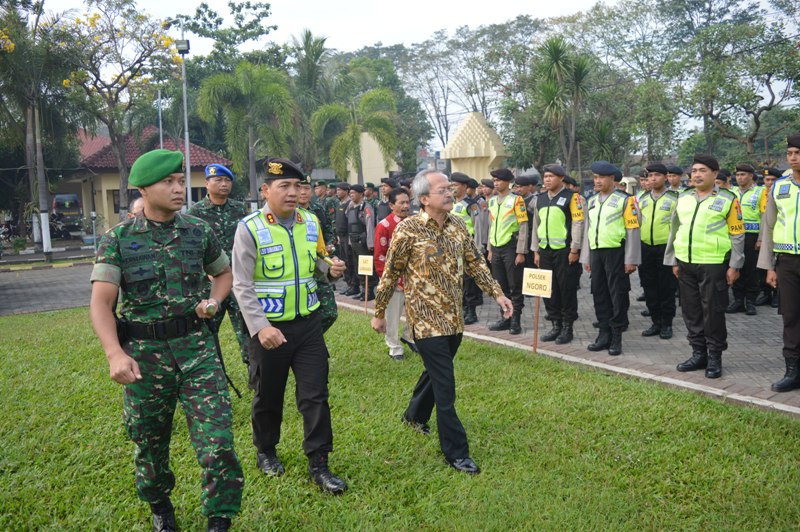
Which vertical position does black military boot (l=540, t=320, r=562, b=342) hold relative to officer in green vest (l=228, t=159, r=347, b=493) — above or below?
below

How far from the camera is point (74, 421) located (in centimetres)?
540

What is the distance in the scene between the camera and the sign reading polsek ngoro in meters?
7.16

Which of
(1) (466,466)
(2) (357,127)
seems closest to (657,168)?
(1) (466,466)

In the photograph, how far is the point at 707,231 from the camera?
6293 mm

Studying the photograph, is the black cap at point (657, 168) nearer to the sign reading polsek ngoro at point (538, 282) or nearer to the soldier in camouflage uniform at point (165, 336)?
the sign reading polsek ngoro at point (538, 282)

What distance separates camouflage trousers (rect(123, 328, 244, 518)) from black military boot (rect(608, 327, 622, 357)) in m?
5.04

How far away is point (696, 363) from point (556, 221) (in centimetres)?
231

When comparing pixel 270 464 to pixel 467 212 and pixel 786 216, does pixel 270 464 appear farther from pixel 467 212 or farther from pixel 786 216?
pixel 467 212

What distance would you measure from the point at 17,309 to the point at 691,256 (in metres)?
12.4

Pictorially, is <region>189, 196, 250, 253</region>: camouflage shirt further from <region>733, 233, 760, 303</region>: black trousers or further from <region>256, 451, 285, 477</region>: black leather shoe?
<region>733, 233, 760, 303</region>: black trousers

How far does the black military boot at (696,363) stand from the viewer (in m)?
6.44

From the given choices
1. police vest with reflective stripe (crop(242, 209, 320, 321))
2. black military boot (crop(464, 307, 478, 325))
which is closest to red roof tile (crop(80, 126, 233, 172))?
black military boot (crop(464, 307, 478, 325))

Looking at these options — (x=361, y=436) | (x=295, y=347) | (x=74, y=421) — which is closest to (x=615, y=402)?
(x=361, y=436)

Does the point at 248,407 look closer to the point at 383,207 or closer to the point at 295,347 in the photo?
the point at 295,347
